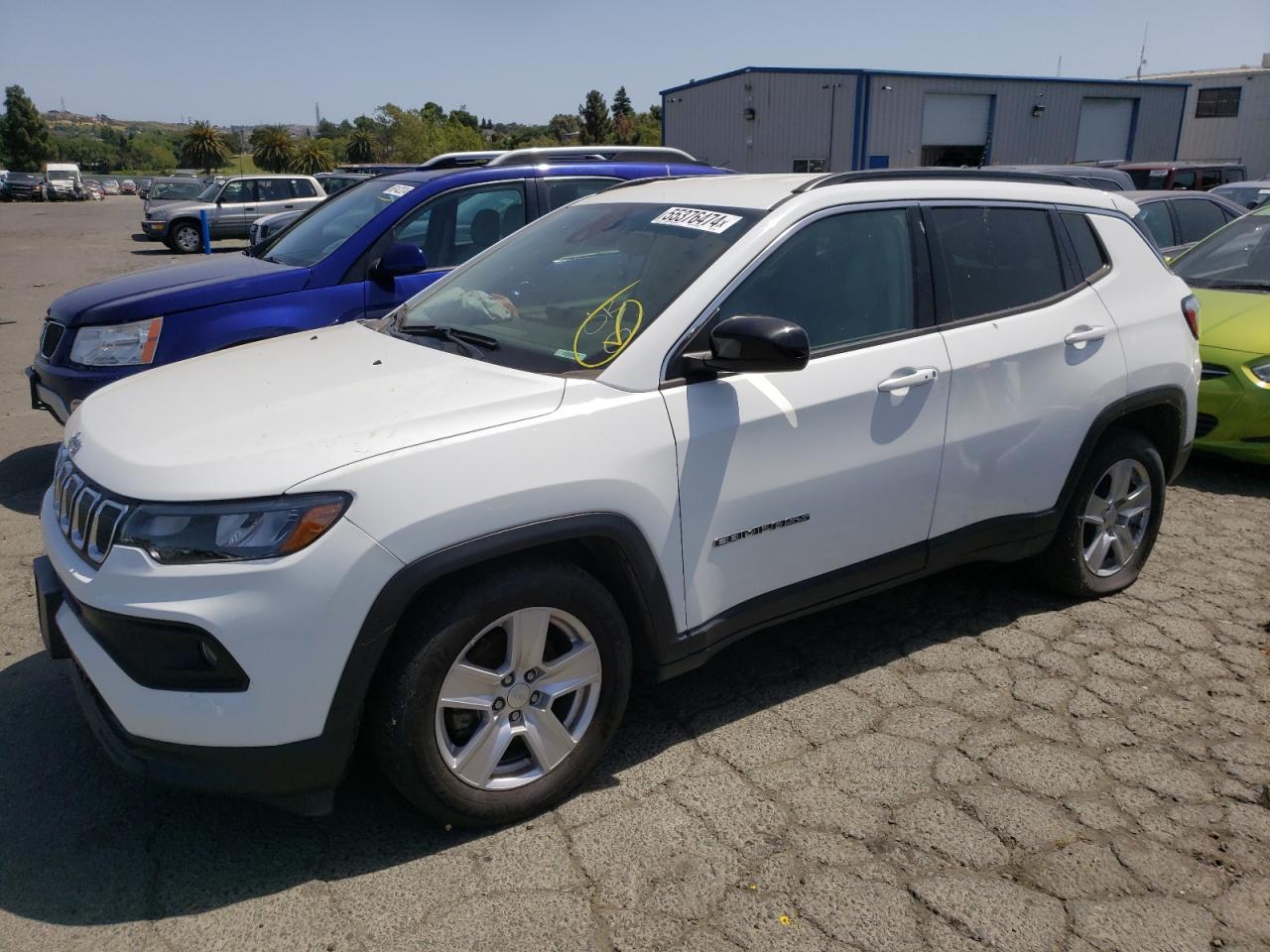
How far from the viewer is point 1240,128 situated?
147ft

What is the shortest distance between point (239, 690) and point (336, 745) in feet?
0.95

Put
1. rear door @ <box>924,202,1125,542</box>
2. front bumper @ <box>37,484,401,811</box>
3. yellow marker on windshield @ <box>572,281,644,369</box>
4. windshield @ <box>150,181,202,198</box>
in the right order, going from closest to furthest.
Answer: front bumper @ <box>37,484,401,811</box> < yellow marker on windshield @ <box>572,281,644,369</box> < rear door @ <box>924,202,1125,542</box> < windshield @ <box>150,181,202,198</box>

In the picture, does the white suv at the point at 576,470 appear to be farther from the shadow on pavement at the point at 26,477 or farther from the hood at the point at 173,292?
the shadow on pavement at the point at 26,477

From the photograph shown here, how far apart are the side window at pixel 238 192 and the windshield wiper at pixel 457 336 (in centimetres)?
2368

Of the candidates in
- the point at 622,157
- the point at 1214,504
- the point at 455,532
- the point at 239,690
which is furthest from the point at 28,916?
the point at 622,157

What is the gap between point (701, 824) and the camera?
9.57 feet

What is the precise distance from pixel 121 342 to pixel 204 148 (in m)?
68.6

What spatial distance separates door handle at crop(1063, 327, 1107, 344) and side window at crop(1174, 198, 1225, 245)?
695cm

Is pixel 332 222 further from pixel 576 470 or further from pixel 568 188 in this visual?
pixel 576 470

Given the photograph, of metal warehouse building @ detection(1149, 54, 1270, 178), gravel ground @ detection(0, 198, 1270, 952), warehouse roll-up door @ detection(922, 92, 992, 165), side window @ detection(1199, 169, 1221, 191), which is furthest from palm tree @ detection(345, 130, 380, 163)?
gravel ground @ detection(0, 198, 1270, 952)

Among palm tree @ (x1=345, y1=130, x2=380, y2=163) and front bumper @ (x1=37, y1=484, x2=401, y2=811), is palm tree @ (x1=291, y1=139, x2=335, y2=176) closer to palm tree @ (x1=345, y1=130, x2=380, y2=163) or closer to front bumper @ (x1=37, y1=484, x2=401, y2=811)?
palm tree @ (x1=345, y1=130, x2=380, y2=163)

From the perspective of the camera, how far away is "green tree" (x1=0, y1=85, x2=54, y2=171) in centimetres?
8648

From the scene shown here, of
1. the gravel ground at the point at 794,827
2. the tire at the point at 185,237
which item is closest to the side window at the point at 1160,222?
the gravel ground at the point at 794,827

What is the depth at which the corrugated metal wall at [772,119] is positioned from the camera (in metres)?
35.4
